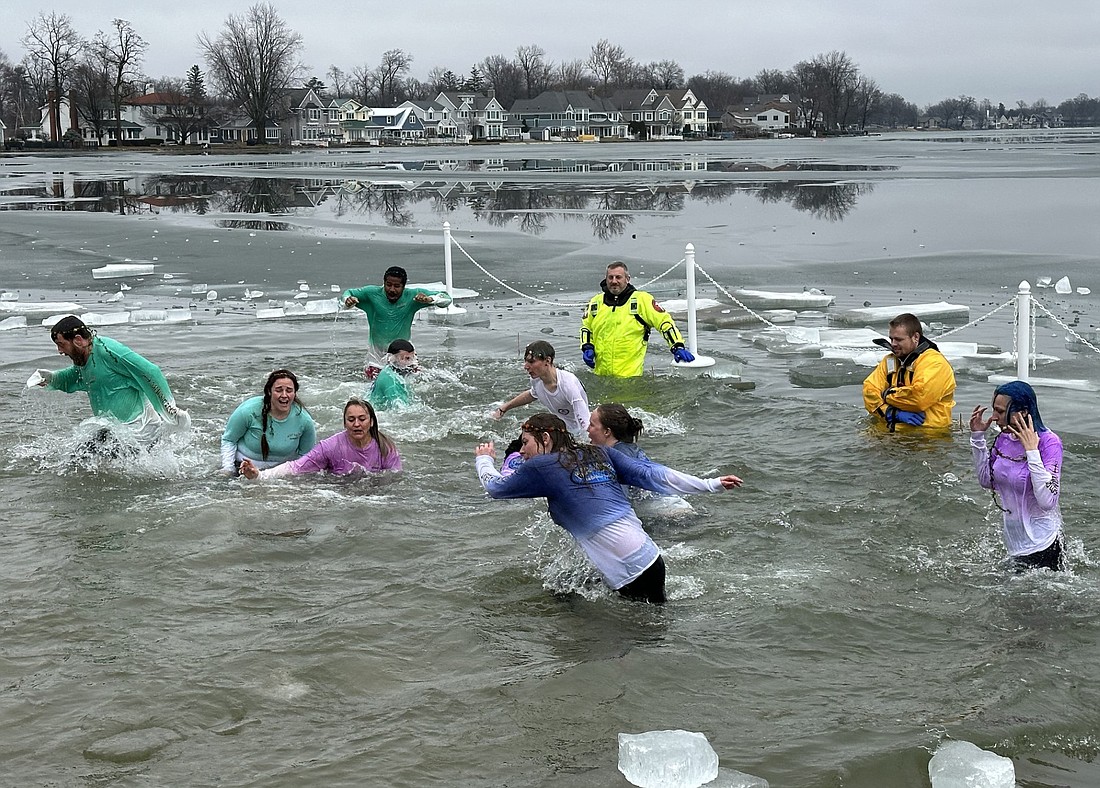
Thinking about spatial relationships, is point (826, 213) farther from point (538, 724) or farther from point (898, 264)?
point (538, 724)

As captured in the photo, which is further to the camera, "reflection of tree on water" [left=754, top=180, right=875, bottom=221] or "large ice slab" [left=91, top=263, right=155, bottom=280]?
"reflection of tree on water" [left=754, top=180, right=875, bottom=221]

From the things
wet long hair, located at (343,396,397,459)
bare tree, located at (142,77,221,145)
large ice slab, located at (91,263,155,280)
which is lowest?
wet long hair, located at (343,396,397,459)

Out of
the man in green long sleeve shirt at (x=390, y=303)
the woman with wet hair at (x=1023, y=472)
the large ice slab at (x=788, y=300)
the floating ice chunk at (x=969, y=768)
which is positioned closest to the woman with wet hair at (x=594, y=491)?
the woman with wet hair at (x=1023, y=472)

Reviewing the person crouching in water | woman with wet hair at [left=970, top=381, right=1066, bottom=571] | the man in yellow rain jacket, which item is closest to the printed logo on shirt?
woman with wet hair at [left=970, top=381, right=1066, bottom=571]

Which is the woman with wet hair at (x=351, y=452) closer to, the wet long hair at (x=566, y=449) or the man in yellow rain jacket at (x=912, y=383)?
the wet long hair at (x=566, y=449)

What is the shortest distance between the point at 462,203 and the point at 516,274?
15.2m

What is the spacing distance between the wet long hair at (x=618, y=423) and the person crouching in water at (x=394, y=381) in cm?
433

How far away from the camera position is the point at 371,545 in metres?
8.05

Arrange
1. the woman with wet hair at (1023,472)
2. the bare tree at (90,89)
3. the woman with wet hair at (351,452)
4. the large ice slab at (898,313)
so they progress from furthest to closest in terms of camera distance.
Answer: the bare tree at (90,89)
the large ice slab at (898,313)
the woman with wet hair at (351,452)
the woman with wet hair at (1023,472)

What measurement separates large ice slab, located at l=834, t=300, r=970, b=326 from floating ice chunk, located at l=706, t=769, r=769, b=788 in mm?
11305

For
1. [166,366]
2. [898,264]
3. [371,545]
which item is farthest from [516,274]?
[371,545]

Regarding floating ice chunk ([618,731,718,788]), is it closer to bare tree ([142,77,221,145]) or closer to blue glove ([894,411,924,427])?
blue glove ([894,411,924,427])

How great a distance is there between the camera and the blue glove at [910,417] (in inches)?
404

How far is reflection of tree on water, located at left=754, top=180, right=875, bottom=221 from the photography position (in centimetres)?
3134
